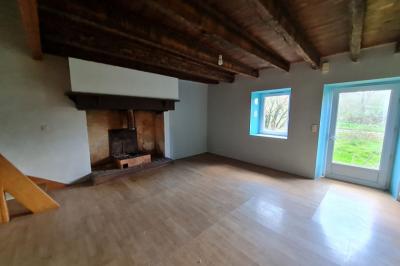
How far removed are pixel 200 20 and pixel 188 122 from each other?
346 centimetres

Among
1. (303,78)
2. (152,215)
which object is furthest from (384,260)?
(303,78)

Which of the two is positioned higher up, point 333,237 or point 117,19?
point 117,19

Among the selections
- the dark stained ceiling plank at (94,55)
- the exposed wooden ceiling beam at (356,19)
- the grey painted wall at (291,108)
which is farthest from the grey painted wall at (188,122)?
the exposed wooden ceiling beam at (356,19)

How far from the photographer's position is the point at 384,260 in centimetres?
152

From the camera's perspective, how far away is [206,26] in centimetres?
177

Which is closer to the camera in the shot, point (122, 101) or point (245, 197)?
point (245, 197)

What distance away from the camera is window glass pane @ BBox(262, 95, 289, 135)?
4.05 metres

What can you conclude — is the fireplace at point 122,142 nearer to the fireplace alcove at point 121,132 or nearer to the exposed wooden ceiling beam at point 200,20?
the fireplace alcove at point 121,132

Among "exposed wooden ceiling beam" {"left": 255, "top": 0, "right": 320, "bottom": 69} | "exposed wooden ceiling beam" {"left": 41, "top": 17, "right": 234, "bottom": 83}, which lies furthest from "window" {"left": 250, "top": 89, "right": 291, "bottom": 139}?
"exposed wooden ceiling beam" {"left": 41, "top": 17, "right": 234, "bottom": 83}

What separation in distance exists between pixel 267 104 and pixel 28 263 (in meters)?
4.94

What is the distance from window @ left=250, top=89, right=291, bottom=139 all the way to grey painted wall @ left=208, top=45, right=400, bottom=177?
0.69 ft

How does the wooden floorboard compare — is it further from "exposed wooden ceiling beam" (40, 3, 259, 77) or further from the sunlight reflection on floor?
"exposed wooden ceiling beam" (40, 3, 259, 77)

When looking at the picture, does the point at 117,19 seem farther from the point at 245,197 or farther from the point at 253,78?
the point at 253,78

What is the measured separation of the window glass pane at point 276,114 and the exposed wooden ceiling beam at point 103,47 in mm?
2040
